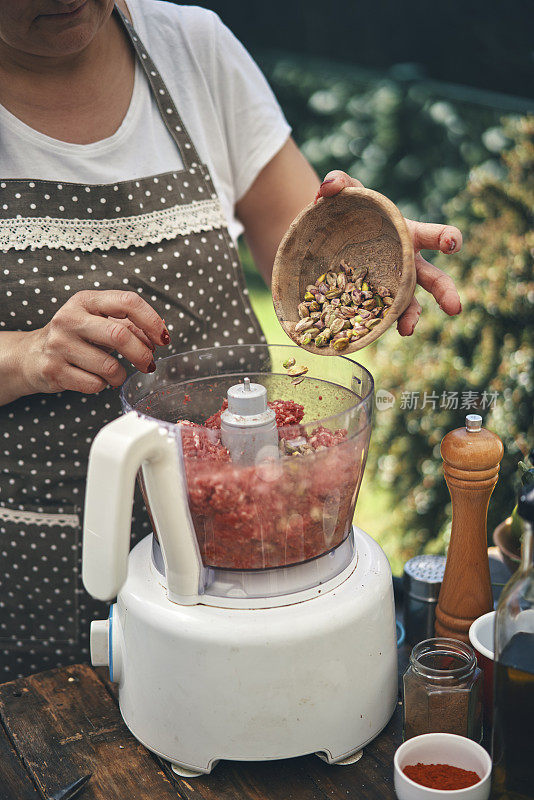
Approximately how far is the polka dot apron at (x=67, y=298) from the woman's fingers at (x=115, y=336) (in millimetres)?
227

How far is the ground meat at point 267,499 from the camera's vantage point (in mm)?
908

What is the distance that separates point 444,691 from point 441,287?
52 cm

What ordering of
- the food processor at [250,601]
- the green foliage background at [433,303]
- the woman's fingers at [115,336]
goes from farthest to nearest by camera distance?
the green foliage background at [433,303], the woman's fingers at [115,336], the food processor at [250,601]

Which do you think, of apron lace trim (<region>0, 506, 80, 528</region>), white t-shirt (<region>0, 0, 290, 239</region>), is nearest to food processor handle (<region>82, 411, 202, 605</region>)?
apron lace trim (<region>0, 506, 80, 528</region>)

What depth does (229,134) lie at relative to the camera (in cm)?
147

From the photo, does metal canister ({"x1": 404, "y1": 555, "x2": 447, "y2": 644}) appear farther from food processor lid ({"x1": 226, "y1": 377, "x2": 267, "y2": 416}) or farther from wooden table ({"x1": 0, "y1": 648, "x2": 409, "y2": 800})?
food processor lid ({"x1": 226, "y1": 377, "x2": 267, "y2": 416})

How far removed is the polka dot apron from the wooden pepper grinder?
53 cm

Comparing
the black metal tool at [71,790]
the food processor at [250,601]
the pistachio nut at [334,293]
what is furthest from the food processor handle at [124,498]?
the pistachio nut at [334,293]

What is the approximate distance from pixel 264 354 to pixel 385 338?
1577mm

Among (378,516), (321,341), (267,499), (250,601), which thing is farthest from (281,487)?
(378,516)

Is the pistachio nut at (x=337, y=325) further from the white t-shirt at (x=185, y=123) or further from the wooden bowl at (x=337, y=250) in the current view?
the white t-shirt at (x=185, y=123)

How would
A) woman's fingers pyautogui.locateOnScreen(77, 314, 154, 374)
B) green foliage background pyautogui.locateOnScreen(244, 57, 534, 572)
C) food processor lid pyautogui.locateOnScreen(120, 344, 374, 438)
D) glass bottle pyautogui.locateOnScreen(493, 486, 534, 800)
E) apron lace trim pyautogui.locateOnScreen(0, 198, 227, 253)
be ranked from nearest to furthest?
glass bottle pyautogui.locateOnScreen(493, 486, 534, 800), woman's fingers pyautogui.locateOnScreen(77, 314, 154, 374), food processor lid pyautogui.locateOnScreen(120, 344, 374, 438), apron lace trim pyautogui.locateOnScreen(0, 198, 227, 253), green foliage background pyautogui.locateOnScreen(244, 57, 534, 572)

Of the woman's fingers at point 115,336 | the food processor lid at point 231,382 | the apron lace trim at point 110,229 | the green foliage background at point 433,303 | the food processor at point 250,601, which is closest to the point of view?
the food processor at point 250,601

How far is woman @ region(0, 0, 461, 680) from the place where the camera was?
117 centimetres
